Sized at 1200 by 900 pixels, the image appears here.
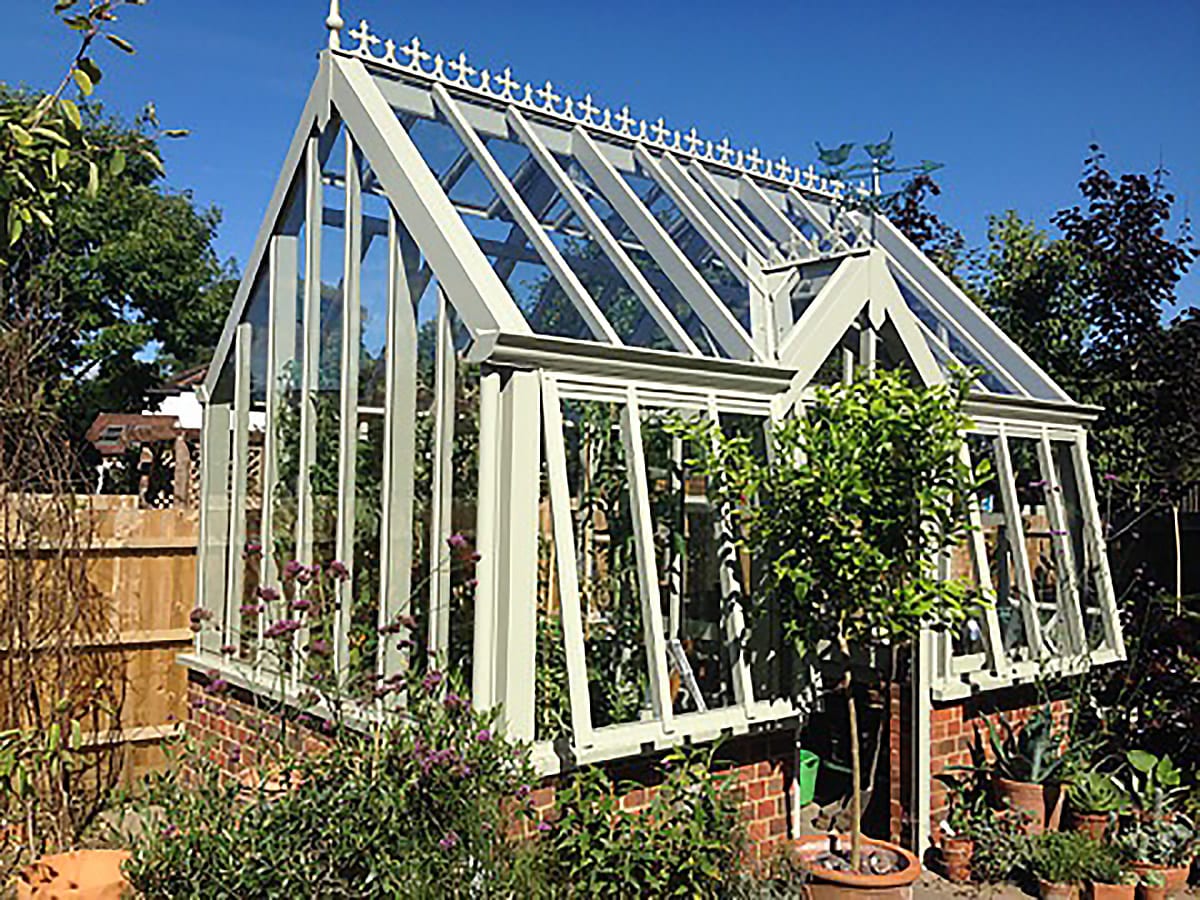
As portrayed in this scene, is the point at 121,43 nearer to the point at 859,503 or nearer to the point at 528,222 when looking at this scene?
the point at 528,222

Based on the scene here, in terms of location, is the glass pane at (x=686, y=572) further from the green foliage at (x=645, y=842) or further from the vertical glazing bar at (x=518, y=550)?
the vertical glazing bar at (x=518, y=550)

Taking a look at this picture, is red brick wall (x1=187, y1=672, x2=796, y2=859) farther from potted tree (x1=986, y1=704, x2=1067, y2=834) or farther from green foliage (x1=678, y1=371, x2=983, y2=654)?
potted tree (x1=986, y1=704, x2=1067, y2=834)

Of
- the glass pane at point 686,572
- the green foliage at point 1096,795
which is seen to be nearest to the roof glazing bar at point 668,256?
the glass pane at point 686,572

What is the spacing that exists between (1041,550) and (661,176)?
3.47 meters

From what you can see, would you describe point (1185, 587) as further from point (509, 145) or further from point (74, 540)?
point (74, 540)

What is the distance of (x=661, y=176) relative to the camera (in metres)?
7.27

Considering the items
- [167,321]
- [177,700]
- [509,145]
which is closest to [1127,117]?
[509,145]

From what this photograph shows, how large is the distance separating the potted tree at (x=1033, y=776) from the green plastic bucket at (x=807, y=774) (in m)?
1.00

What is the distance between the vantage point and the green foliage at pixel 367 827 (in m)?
4.11

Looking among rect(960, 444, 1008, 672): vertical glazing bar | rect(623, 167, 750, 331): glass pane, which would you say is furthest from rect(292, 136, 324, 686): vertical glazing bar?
rect(960, 444, 1008, 672): vertical glazing bar

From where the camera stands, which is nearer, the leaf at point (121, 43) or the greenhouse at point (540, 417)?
the leaf at point (121, 43)

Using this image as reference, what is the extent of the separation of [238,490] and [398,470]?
1769mm

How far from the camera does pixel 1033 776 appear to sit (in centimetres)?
645

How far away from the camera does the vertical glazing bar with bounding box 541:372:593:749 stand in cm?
491
